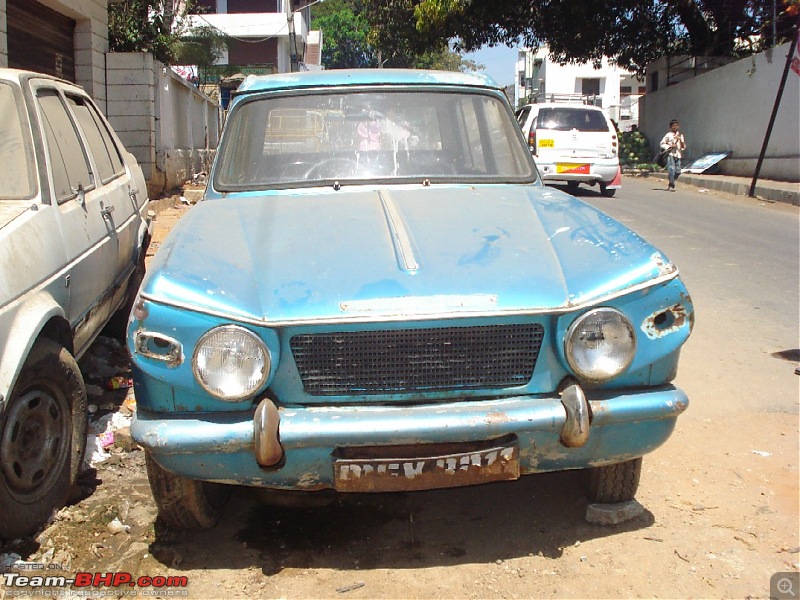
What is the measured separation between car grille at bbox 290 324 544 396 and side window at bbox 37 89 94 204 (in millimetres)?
1775

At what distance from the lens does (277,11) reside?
3566 cm

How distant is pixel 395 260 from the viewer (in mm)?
2779

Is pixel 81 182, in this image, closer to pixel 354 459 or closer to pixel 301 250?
pixel 301 250

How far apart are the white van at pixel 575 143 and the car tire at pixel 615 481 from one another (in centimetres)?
1215

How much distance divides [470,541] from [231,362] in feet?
3.72

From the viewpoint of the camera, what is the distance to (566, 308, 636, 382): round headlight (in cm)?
257

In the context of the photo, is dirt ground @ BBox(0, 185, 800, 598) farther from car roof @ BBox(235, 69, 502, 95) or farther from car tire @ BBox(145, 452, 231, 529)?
car roof @ BBox(235, 69, 502, 95)

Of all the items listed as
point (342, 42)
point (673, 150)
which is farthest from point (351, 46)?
point (673, 150)

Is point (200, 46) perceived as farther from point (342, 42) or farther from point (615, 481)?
point (342, 42)

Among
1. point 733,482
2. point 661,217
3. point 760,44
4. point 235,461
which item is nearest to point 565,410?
point 235,461

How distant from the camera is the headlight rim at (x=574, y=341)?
8.41ft

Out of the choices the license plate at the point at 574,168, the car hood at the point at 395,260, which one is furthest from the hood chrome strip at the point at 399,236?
the license plate at the point at 574,168

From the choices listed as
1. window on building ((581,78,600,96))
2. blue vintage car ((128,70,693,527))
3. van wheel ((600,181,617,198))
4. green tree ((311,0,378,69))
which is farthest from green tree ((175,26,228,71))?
window on building ((581,78,600,96))

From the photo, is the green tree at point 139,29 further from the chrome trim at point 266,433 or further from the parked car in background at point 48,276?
the chrome trim at point 266,433
